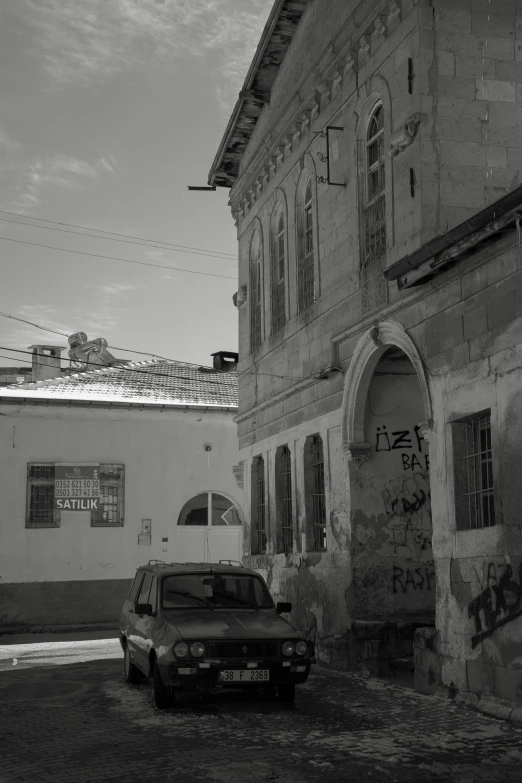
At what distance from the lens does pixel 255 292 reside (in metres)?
21.2

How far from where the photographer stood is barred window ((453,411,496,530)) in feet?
37.1

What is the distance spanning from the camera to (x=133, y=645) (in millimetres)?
12719

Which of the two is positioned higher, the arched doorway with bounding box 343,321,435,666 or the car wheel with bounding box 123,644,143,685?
the arched doorway with bounding box 343,321,435,666

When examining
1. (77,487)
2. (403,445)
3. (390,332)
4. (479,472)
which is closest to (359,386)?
(403,445)

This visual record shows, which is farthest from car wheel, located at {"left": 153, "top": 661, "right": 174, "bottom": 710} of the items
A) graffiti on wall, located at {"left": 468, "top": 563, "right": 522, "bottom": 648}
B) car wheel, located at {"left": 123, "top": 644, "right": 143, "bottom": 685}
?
graffiti on wall, located at {"left": 468, "top": 563, "right": 522, "bottom": 648}

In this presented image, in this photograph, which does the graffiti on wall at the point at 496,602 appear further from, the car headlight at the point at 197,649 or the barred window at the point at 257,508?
the barred window at the point at 257,508

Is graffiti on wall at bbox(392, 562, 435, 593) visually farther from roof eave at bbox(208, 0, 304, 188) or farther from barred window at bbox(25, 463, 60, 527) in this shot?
barred window at bbox(25, 463, 60, 527)

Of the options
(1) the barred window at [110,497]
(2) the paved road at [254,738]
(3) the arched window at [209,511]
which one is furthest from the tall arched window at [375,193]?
(3) the arched window at [209,511]

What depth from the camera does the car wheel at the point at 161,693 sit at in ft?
35.8

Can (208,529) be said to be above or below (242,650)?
above

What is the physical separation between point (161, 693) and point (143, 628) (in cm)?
132

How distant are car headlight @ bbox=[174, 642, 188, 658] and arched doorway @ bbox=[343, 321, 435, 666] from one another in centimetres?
447

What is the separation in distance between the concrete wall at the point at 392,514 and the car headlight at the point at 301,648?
3.64 m

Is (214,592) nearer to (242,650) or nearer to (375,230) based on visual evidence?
(242,650)
